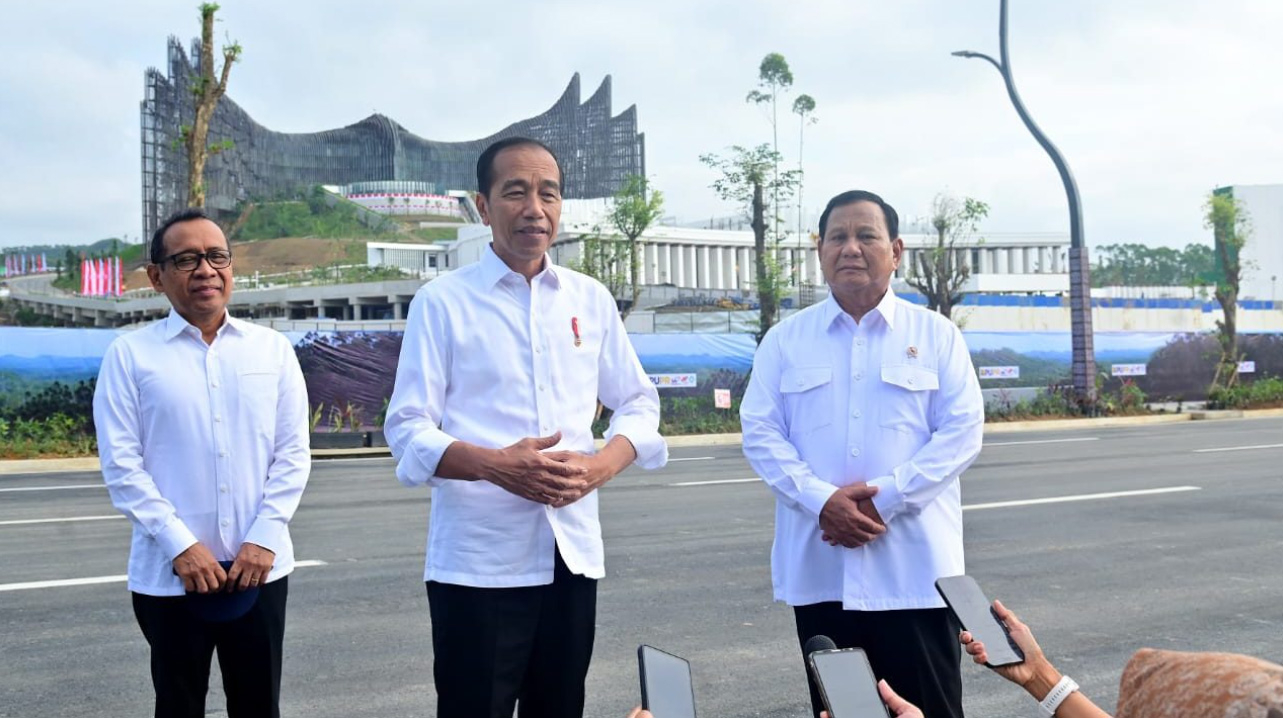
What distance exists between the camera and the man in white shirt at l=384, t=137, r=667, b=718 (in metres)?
3.06

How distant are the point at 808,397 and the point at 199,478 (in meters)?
1.80

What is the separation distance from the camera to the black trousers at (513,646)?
3.06 m

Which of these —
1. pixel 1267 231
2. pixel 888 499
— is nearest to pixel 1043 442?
pixel 888 499

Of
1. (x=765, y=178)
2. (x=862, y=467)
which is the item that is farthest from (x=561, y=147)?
(x=862, y=467)

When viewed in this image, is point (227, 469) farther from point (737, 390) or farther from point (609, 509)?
point (737, 390)

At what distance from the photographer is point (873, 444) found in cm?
371

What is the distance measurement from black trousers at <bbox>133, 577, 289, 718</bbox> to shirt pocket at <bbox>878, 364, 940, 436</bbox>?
1.86 meters

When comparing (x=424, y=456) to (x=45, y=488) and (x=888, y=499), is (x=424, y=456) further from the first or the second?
(x=45, y=488)

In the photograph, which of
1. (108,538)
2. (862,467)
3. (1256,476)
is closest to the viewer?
(862,467)

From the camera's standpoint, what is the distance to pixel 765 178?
31797 mm

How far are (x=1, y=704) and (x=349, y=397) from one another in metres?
17.4

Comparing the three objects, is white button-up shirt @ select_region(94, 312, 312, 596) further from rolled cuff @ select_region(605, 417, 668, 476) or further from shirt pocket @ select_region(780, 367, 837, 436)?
shirt pocket @ select_region(780, 367, 837, 436)

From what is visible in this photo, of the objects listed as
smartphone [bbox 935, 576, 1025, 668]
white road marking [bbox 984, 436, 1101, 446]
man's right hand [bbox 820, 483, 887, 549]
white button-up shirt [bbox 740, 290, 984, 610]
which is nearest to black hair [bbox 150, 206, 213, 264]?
white button-up shirt [bbox 740, 290, 984, 610]

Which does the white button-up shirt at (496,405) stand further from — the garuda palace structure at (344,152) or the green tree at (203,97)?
the garuda palace structure at (344,152)
